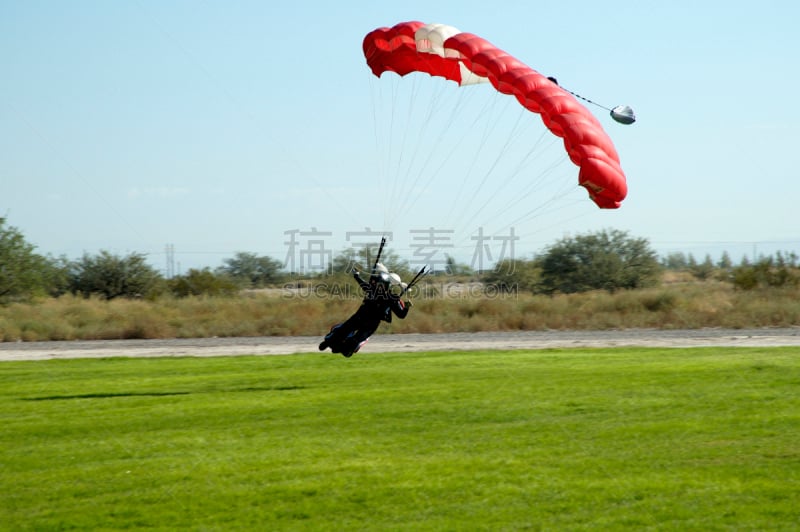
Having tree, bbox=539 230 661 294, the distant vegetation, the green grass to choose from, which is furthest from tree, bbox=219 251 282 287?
the green grass

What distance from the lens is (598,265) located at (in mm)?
41250

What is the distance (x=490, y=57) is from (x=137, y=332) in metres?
20.3

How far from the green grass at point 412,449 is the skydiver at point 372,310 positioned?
924 mm

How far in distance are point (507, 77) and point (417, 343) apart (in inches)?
500

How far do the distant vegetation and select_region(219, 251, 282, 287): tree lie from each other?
13.7ft

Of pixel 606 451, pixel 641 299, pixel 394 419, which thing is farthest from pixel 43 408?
pixel 641 299

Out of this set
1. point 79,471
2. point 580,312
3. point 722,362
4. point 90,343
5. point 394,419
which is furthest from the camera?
point 580,312

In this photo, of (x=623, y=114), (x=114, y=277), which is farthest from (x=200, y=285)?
(x=623, y=114)

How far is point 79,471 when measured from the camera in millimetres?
10047

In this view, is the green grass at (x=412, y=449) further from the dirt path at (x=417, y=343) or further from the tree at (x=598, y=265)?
the tree at (x=598, y=265)

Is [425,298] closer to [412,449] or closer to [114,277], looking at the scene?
[114,277]

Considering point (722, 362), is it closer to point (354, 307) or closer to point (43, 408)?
point (43, 408)

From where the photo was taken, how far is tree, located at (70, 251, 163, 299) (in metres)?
42.4

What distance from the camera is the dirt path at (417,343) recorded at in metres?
24.5
